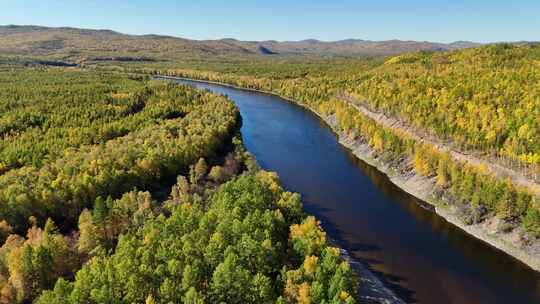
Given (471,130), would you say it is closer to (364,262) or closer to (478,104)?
(478,104)

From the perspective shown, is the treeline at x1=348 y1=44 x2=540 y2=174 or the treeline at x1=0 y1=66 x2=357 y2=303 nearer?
the treeline at x1=0 y1=66 x2=357 y2=303

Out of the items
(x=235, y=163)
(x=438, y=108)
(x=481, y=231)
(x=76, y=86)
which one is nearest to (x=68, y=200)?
(x=235, y=163)

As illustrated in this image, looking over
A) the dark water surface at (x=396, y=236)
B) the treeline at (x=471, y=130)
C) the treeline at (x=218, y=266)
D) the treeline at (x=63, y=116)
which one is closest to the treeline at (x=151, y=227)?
the treeline at (x=218, y=266)

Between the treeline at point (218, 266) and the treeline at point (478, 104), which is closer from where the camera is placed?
the treeline at point (218, 266)

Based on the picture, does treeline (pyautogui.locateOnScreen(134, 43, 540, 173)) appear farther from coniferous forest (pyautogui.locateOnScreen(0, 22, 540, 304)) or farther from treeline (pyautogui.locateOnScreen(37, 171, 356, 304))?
treeline (pyautogui.locateOnScreen(37, 171, 356, 304))

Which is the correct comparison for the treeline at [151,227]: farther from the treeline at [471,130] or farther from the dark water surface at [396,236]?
the treeline at [471,130]

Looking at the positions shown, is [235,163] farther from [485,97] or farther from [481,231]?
[485,97]

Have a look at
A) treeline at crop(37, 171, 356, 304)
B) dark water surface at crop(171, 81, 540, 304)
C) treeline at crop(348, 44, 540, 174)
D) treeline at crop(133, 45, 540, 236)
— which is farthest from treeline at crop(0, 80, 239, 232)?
treeline at crop(348, 44, 540, 174)
